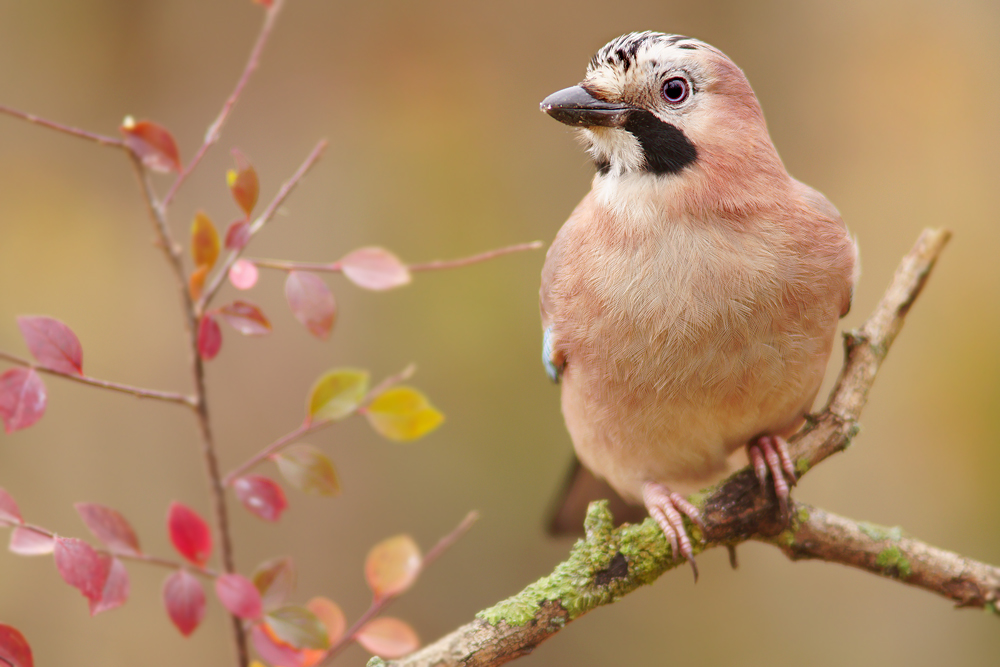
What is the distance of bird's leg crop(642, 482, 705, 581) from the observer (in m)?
1.62

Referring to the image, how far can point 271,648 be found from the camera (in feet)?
4.26

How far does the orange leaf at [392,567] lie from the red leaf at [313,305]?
0.42 meters

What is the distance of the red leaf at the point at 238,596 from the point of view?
1.23 meters

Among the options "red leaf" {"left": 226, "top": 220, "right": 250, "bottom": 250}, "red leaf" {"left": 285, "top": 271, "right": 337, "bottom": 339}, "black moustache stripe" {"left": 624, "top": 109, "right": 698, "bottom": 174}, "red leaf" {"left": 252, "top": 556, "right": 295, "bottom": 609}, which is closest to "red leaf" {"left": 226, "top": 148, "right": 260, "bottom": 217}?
"red leaf" {"left": 226, "top": 220, "right": 250, "bottom": 250}

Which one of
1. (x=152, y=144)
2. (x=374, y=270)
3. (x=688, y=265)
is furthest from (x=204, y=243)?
(x=688, y=265)

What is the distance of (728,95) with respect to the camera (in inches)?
71.2

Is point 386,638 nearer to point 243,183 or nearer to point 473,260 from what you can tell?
point 473,260

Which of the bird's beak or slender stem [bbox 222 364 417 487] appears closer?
slender stem [bbox 222 364 417 487]

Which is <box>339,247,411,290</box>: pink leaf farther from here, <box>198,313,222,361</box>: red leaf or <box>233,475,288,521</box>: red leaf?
<box>233,475,288,521</box>: red leaf

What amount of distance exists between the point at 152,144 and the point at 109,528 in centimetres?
57

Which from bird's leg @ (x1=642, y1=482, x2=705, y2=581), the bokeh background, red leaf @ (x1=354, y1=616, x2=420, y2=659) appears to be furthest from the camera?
the bokeh background

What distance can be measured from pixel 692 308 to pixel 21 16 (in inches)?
104

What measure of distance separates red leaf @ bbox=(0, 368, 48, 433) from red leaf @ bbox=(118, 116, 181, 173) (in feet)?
Answer: 1.13

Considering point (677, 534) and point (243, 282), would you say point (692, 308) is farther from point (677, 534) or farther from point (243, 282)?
point (243, 282)
